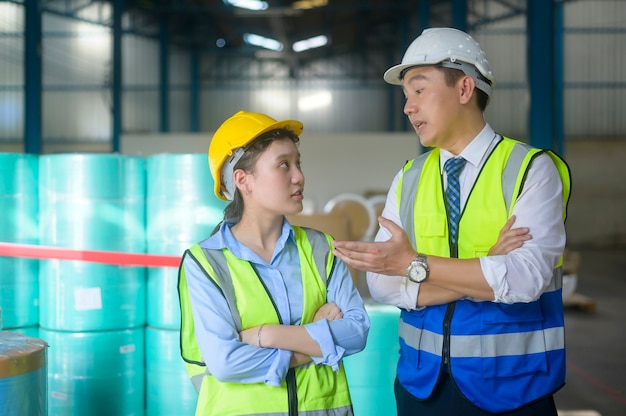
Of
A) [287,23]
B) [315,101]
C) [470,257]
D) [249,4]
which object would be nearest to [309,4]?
[249,4]

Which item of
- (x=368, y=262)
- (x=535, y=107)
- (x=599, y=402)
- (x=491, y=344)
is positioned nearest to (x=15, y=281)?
(x=368, y=262)

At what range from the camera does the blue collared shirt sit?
1.89 metres

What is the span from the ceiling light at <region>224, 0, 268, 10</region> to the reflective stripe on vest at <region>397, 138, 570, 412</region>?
1495 cm

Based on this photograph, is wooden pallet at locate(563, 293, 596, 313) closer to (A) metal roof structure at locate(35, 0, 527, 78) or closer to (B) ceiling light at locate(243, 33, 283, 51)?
(A) metal roof structure at locate(35, 0, 527, 78)

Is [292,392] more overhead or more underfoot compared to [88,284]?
more underfoot

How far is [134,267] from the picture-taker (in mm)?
3307

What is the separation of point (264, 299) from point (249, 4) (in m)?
15.4

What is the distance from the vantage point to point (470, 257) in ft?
6.93

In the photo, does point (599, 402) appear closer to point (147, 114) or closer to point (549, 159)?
point (549, 159)

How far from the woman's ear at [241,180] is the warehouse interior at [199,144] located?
1081mm

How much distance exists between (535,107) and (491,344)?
6281 millimetres

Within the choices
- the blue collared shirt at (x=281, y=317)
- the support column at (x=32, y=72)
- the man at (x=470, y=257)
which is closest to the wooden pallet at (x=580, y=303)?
the man at (x=470, y=257)

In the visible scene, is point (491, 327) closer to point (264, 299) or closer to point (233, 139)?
point (264, 299)

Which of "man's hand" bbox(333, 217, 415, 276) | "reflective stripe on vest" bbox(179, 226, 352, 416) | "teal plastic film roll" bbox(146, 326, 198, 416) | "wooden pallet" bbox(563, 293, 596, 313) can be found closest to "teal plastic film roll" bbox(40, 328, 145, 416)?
"teal plastic film roll" bbox(146, 326, 198, 416)
